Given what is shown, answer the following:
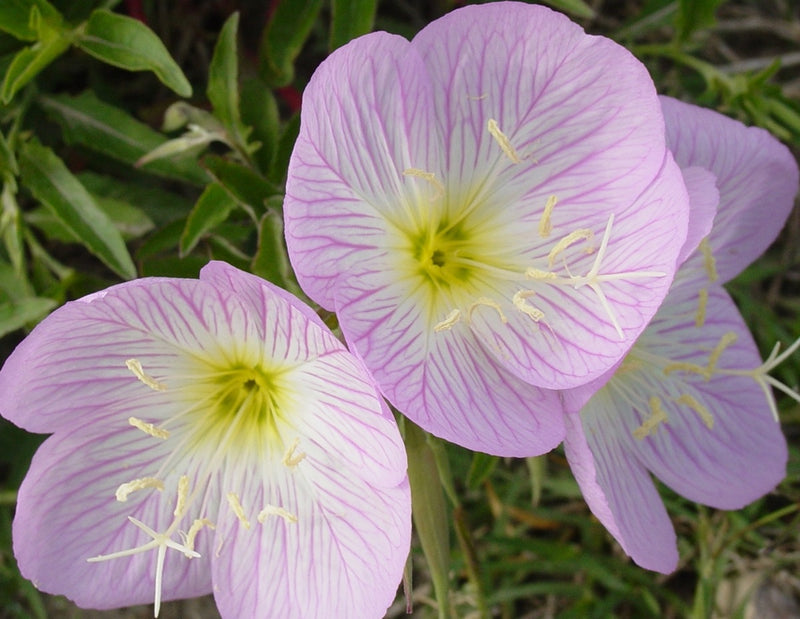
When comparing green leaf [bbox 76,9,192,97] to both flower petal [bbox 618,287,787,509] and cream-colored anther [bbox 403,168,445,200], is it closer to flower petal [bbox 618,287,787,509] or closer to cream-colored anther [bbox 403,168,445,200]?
cream-colored anther [bbox 403,168,445,200]

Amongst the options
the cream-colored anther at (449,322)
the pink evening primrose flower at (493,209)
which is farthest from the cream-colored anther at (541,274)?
the cream-colored anther at (449,322)

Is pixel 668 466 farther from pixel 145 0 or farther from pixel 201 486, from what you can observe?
pixel 145 0

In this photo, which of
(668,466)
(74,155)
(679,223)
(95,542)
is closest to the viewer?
(679,223)

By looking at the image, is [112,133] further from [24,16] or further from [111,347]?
[111,347]

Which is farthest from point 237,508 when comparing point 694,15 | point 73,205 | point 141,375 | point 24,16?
point 694,15

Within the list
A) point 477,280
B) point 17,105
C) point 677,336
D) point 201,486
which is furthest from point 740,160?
point 17,105

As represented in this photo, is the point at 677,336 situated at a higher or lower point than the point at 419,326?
lower
